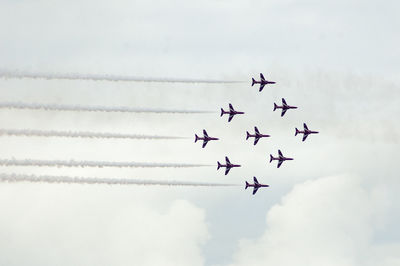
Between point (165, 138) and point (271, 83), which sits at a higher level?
point (271, 83)

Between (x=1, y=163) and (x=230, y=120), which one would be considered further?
(x=230, y=120)

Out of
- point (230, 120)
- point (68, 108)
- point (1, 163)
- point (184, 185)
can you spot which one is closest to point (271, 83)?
point (230, 120)

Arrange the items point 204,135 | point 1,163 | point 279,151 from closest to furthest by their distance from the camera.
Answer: point 1,163
point 204,135
point 279,151

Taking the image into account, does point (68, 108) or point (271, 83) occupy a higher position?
point (271, 83)

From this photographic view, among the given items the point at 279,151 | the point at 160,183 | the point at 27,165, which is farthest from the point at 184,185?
the point at 279,151

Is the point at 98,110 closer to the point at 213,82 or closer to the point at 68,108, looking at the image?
the point at 68,108

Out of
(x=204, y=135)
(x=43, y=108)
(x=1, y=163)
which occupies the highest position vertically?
(x=204, y=135)

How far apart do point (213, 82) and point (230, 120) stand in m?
27.3

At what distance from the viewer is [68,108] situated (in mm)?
134625

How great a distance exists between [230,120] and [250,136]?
763 centimetres

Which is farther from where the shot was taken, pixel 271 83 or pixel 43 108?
pixel 271 83

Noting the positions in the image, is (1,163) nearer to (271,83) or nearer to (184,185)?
(184,185)

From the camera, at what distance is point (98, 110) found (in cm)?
13625

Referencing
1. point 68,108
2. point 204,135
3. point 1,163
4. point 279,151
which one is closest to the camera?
point 1,163
